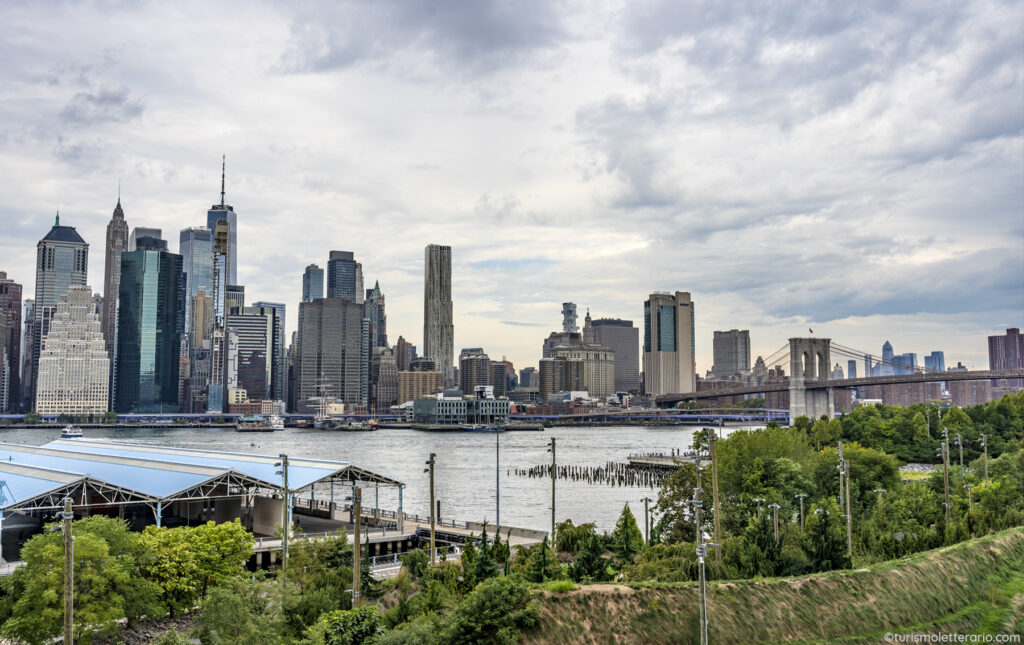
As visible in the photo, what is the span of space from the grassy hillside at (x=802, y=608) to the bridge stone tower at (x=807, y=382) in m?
133

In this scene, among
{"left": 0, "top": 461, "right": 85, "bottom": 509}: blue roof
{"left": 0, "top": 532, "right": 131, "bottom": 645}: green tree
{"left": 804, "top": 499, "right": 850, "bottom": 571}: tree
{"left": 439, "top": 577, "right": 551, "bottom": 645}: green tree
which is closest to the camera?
{"left": 439, "top": 577, "right": 551, "bottom": 645}: green tree

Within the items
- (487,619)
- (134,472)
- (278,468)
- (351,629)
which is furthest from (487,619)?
(134,472)

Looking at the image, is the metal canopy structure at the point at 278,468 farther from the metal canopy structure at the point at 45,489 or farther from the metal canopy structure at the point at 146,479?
the metal canopy structure at the point at 45,489

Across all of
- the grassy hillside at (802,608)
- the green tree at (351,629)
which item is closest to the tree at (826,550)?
the grassy hillside at (802,608)

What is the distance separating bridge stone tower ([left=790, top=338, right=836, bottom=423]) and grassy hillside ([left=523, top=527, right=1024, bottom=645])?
13337cm

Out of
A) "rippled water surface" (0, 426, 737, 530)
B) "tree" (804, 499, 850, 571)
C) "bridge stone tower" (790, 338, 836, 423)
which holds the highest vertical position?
"bridge stone tower" (790, 338, 836, 423)

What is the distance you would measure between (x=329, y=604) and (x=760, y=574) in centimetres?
1480

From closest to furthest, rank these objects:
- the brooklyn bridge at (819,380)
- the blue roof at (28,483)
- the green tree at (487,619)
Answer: the green tree at (487,619) < the blue roof at (28,483) < the brooklyn bridge at (819,380)

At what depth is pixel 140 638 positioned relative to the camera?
1198 inches

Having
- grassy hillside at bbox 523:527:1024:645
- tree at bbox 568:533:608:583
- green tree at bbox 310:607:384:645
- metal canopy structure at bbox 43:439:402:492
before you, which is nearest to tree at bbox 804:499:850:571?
grassy hillside at bbox 523:527:1024:645

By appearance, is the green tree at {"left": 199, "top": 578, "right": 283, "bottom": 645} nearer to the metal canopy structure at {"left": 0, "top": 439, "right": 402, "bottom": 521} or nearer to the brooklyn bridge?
the metal canopy structure at {"left": 0, "top": 439, "right": 402, "bottom": 521}

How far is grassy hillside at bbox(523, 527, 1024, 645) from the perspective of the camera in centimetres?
2366

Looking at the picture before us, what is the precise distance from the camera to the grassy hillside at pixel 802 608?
23656mm

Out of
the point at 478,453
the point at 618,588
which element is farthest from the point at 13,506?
the point at 478,453
